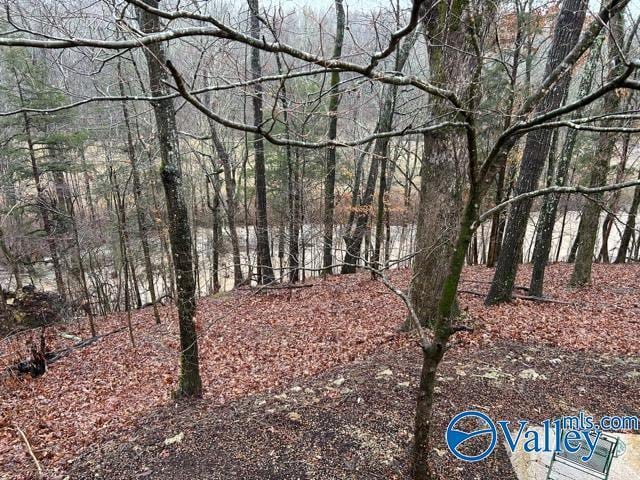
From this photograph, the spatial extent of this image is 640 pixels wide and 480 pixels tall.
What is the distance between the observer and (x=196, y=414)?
13.1ft

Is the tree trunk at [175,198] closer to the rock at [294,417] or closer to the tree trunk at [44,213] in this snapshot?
the rock at [294,417]

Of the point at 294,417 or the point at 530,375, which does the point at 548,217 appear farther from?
the point at 294,417

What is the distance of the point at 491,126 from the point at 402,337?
7246 mm

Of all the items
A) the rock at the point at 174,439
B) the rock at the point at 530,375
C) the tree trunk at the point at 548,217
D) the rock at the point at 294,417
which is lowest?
the rock at the point at 174,439

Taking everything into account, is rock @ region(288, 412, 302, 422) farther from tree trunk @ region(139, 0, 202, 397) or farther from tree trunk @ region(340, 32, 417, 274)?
tree trunk @ region(340, 32, 417, 274)

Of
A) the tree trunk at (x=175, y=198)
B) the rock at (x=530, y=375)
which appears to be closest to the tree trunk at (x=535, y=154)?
the rock at (x=530, y=375)

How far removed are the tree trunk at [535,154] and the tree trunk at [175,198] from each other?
4902mm

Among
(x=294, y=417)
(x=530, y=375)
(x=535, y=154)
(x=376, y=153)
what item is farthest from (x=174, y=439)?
(x=376, y=153)

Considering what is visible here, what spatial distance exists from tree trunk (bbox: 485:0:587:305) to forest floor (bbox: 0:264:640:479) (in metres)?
0.56

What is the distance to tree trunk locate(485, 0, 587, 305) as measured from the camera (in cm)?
545

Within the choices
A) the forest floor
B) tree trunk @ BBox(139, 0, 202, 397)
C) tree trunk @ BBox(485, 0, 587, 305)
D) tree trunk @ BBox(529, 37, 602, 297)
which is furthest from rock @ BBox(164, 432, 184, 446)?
tree trunk @ BBox(529, 37, 602, 297)

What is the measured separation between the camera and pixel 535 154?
239 inches

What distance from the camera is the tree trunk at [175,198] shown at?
10.9ft

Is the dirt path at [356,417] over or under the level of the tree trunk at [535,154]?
under
